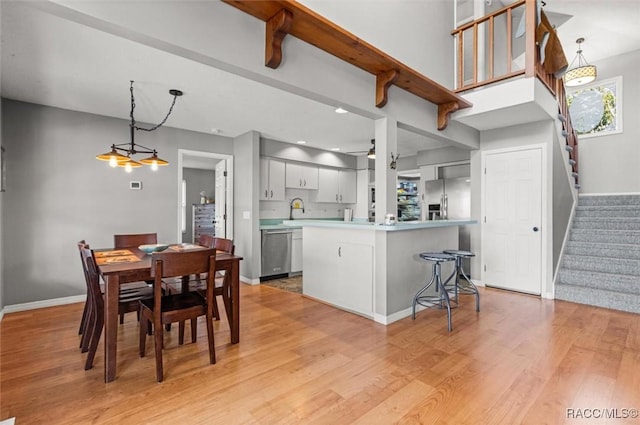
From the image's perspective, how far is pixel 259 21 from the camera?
2.22 meters

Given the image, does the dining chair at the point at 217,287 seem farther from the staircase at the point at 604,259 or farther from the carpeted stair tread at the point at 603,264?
the carpeted stair tread at the point at 603,264

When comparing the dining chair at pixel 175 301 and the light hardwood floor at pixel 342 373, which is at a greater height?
the dining chair at pixel 175 301

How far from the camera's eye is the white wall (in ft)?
18.1

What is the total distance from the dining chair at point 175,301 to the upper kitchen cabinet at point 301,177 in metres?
3.65

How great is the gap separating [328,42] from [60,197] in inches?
147

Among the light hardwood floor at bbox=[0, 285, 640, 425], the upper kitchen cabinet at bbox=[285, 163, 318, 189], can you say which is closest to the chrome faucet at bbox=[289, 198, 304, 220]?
the upper kitchen cabinet at bbox=[285, 163, 318, 189]

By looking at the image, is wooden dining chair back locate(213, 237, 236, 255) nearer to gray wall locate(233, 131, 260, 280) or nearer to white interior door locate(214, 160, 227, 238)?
gray wall locate(233, 131, 260, 280)

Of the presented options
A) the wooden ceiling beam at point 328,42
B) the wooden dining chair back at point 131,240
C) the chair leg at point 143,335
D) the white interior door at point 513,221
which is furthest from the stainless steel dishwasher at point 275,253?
the white interior door at point 513,221

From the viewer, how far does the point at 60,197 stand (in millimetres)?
3838

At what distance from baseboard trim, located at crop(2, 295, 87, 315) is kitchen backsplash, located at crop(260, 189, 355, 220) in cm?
292

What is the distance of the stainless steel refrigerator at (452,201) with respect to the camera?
5371mm

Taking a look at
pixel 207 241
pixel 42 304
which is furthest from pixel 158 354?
pixel 42 304

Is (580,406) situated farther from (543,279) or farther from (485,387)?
(543,279)

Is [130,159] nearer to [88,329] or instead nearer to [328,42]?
[88,329]
